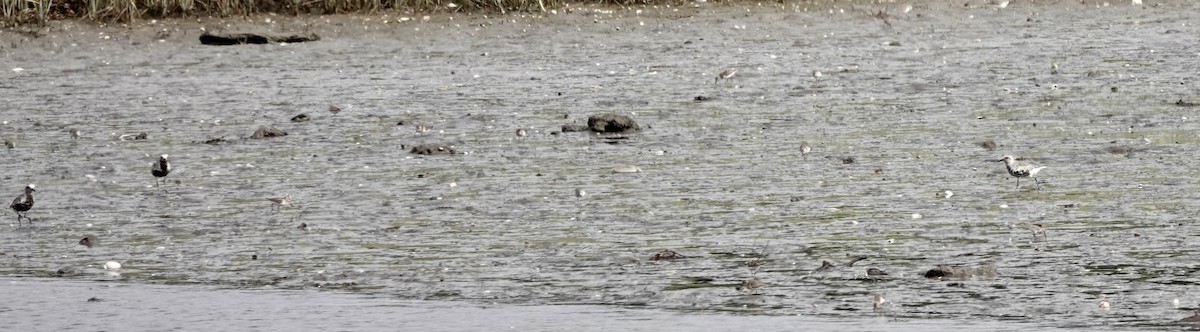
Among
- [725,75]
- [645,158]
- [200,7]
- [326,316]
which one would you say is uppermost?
[200,7]

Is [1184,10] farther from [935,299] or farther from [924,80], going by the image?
[935,299]

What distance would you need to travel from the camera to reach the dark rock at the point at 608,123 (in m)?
9.03

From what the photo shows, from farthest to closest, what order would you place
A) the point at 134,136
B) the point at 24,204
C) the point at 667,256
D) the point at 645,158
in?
the point at 134,136
the point at 645,158
the point at 24,204
the point at 667,256

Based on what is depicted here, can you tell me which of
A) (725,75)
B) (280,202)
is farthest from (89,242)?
(725,75)

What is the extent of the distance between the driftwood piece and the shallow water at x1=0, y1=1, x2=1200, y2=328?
0.11m

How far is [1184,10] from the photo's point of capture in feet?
44.5

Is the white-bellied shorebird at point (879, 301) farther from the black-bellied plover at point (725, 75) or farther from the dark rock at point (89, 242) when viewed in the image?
the black-bellied plover at point (725, 75)

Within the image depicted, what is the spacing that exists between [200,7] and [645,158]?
566 centimetres

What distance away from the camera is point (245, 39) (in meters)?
12.5

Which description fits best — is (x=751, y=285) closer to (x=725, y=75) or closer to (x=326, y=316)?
(x=326, y=316)

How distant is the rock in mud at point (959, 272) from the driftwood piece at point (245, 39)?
24.0 feet

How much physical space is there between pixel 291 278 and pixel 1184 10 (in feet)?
29.1

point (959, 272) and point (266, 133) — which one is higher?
point (266, 133)

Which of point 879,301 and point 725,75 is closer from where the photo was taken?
point 879,301
